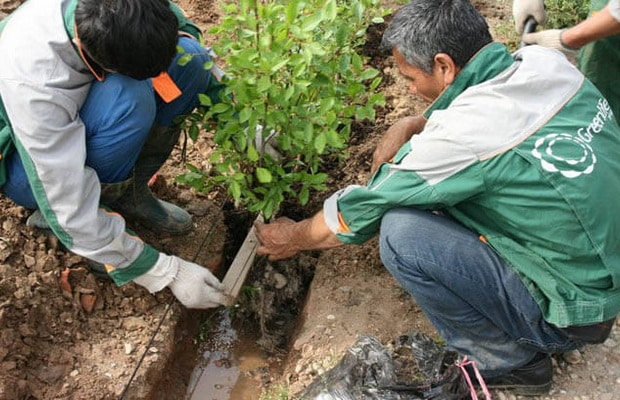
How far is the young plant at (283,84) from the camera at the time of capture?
2203mm

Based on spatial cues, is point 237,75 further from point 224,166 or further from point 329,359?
point 329,359

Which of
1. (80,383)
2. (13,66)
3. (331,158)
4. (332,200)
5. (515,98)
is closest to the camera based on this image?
(515,98)

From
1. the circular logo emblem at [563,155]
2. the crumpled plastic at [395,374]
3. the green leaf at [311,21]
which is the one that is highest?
the green leaf at [311,21]

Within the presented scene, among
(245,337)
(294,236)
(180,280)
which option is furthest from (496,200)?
(245,337)

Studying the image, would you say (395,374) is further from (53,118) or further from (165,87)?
(53,118)

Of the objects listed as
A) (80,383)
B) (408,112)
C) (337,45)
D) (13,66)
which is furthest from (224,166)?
(408,112)

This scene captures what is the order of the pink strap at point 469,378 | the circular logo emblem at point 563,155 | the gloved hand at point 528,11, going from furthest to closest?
the gloved hand at point 528,11 → the pink strap at point 469,378 → the circular logo emblem at point 563,155

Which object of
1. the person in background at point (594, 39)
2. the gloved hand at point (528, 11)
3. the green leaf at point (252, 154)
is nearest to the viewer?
the green leaf at point (252, 154)

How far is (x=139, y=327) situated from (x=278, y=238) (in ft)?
2.54

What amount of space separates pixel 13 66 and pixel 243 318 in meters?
1.66

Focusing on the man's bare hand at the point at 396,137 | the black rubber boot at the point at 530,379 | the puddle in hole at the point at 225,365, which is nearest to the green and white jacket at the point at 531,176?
the black rubber boot at the point at 530,379

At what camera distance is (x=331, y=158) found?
3.64 m

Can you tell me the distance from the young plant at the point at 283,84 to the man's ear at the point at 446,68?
324 mm

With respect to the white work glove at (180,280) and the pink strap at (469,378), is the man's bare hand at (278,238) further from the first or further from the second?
the pink strap at (469,378)
